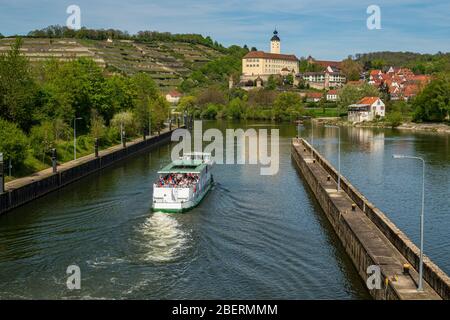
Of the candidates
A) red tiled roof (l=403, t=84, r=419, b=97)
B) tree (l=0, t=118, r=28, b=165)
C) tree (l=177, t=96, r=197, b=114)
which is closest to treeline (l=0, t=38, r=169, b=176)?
tree (l=0, t=118, r=28, b=165)

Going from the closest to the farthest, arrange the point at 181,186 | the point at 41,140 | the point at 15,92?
the point at 181,186, the point at 41,140, the point at 15,92

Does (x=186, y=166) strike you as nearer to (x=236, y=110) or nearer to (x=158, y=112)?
(x=158, y=112)

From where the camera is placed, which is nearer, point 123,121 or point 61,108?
point 61,108

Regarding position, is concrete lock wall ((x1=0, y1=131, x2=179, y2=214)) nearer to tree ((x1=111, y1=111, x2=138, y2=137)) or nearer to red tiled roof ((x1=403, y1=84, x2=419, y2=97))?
tree ((x1=111, y1=111, x2=138, y2=137))

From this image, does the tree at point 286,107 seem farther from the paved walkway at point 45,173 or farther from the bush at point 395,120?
the paved walkway at point 45,173

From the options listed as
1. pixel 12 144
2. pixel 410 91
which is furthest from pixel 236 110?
pixel 12 144

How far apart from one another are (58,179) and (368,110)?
382 feet

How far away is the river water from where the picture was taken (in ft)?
93.9

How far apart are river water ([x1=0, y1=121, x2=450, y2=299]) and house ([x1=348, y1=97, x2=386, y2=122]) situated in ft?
310

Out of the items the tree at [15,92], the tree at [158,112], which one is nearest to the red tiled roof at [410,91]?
the tree at [158,112]

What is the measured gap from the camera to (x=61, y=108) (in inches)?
3059

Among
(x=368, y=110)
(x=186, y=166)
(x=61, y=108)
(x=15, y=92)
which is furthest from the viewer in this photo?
(x=368, y=110)

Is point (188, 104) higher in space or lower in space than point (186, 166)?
higher
